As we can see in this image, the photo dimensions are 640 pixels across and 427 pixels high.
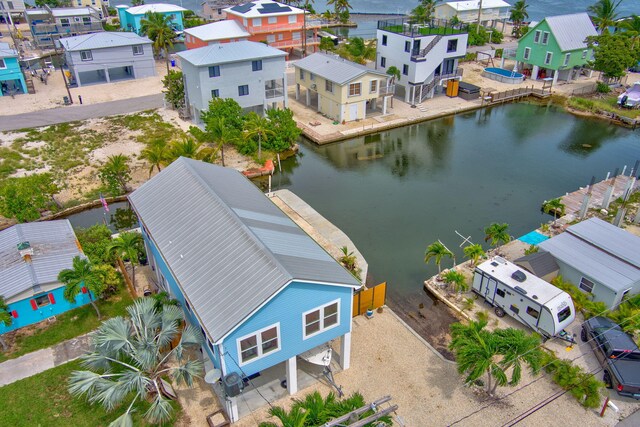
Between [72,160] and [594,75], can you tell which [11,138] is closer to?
[72,160]

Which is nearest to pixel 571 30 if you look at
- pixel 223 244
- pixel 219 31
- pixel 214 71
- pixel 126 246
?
pixel 214 71

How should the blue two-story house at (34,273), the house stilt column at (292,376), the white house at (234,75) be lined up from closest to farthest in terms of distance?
1. the house stilt column at (292,376)
2. the blue two-story house at (34,273)
3. the white house at (234,75)

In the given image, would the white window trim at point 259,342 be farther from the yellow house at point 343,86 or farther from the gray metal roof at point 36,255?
the yellow house at point 343,86

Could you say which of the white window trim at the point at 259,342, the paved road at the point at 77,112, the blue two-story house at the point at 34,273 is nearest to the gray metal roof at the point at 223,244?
the white window trim at the point at 259,342

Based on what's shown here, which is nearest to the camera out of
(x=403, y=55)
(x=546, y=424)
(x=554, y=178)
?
(x=546, y=424)

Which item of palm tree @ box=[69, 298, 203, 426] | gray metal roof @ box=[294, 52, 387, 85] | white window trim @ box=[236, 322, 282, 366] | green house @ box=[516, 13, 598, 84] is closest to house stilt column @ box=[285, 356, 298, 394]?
white window trim @ box=[236, 322, 282, 366]

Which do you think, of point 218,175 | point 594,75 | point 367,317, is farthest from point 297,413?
point 594,75
